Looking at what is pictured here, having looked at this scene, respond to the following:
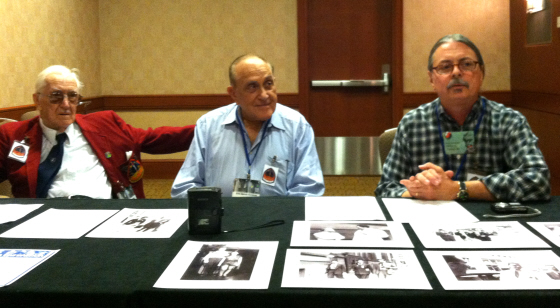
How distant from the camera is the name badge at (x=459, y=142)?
226 centimetres

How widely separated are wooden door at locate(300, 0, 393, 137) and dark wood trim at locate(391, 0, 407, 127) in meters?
0.10

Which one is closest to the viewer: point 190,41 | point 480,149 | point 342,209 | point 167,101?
point 342,209

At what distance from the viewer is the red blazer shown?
2.65 metres

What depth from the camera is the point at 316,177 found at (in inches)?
97.7

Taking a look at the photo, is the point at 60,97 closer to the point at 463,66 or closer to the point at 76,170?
the point at 76,170

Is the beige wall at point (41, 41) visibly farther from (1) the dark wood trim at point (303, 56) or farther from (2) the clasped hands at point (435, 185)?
(2) the clasped hands at point (435, 185)

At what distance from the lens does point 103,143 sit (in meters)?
2.83

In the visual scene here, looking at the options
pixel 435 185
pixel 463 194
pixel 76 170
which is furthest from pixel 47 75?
pixel 463 194

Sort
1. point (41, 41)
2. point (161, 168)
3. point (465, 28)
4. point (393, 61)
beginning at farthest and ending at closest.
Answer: point (161, 168), point (393, 61), point (465, 28), point (41, 41)

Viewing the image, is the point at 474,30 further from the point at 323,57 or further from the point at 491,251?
the point at 491,251

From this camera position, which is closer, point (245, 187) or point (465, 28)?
point (245, 187)

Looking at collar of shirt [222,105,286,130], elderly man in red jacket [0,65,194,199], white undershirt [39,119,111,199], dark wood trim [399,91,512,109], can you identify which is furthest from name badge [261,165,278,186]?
dark wood trim [399,91,512,109]

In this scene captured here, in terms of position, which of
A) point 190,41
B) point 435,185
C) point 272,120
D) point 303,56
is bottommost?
point 435,185

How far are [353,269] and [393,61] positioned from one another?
5206mm
